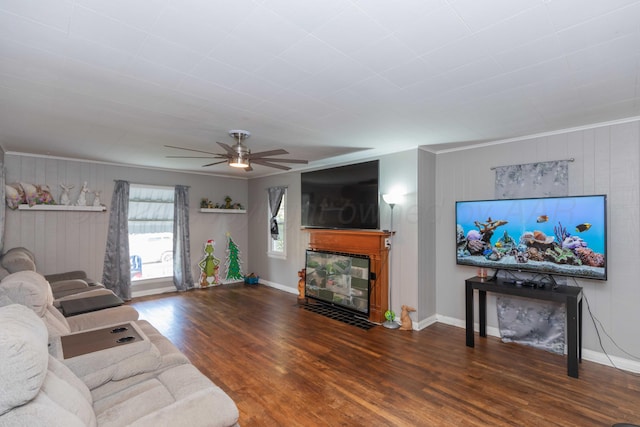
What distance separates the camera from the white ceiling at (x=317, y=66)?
151cm

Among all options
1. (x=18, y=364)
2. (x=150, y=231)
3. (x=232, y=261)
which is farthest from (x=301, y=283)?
(x=18, y=364)

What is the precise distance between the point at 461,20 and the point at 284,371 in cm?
309

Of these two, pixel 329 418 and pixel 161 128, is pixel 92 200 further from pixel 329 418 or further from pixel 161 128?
pixel 329 418

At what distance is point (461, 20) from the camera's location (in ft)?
5.12

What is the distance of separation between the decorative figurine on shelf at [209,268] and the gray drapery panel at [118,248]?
4.43 feet

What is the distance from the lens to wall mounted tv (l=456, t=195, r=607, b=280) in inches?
123

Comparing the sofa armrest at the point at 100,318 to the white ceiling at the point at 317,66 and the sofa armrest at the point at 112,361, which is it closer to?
the sofa armrest at the point at 112,361

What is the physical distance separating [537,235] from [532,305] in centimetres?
85

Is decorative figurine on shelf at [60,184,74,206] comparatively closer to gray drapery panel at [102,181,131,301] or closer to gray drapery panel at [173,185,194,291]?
gray drapery panel at [102,181,131,301]

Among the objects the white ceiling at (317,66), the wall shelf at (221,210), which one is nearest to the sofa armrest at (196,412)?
the white ceiling at (317,66)

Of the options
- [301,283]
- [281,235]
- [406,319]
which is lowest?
[406,319]

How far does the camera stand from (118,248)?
559 centimetres

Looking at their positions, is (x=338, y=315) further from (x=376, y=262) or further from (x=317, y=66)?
(x=317, y=66)

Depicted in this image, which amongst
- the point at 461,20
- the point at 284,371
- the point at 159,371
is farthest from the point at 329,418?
the point at 461,20
